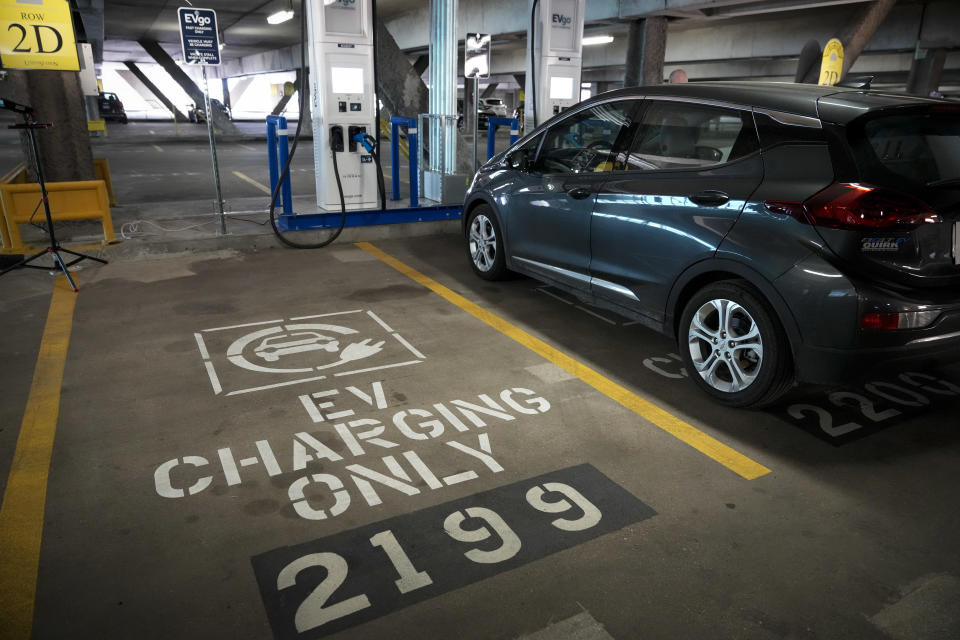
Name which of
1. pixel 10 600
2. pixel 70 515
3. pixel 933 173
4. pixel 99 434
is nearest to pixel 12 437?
pixel 99 434

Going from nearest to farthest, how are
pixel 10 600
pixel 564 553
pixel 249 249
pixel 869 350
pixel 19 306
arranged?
1. pixel 10 600
2. pixel 564 553
3. pixel 869 350
4. pixel 19 306
5. pixel 249 249

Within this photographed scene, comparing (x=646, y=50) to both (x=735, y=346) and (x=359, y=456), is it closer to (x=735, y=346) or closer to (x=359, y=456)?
(x=735, y=346)

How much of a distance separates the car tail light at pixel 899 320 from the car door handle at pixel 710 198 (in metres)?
0.90

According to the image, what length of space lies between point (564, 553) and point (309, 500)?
1.11 meters

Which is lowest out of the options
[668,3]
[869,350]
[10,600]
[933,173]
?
[10,600]

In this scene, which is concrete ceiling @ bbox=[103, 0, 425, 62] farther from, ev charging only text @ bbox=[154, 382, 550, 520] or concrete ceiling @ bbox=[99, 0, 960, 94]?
ev charging only text @ bbox=[154, 382, 550, 520]

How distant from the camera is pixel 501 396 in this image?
3.77 meters

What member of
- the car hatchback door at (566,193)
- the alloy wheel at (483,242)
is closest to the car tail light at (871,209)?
the car hatchback door at (566,193)

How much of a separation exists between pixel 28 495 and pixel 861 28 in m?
14.0

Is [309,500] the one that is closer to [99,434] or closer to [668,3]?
[99,434]

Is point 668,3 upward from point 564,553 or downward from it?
upward

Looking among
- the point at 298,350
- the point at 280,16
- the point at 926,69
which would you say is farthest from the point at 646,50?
the point at 280,16

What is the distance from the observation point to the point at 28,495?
2.78m

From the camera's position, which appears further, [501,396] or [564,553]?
[501,396]
